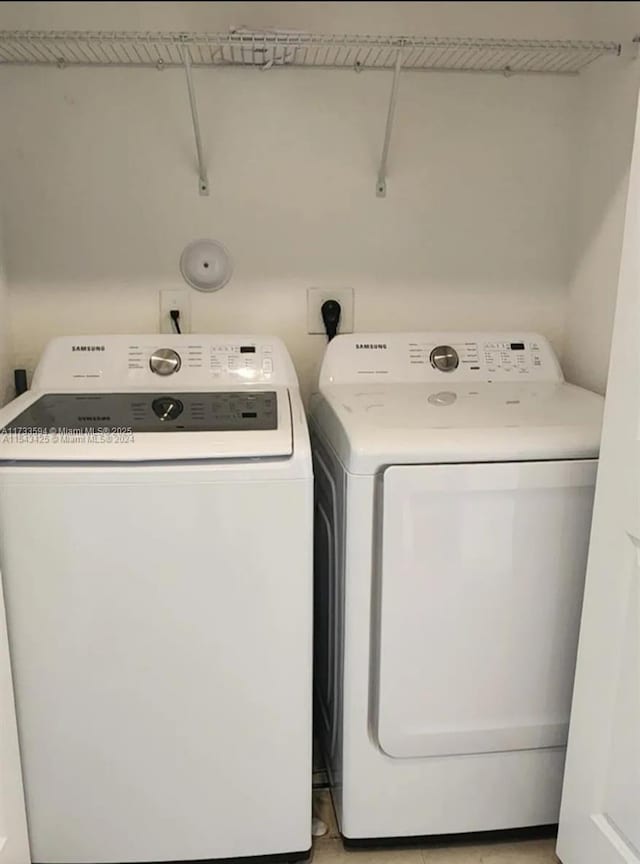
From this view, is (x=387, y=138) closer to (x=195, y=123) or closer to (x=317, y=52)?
(x=317, y=52)

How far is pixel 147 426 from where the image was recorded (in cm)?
148

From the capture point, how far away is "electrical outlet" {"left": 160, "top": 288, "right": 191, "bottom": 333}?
6.50 feet

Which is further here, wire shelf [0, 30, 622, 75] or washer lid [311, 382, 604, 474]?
wire shelf [0, 30, 622, 75]

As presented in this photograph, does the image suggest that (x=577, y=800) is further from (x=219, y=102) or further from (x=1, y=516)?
(x=219, y=102)

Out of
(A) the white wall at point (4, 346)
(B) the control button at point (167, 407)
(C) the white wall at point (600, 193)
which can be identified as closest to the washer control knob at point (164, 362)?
(B) the control button at point (167, 407)

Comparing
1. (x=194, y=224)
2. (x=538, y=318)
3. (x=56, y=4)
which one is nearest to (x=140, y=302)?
(x=194, y=224)

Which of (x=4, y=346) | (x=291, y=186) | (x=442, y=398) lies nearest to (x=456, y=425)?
(x=442, y=398)

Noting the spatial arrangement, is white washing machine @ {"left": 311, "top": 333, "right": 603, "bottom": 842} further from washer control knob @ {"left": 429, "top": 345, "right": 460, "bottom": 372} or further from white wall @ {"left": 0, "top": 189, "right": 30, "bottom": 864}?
white wall @ {"left": 0, "top": 189, "right": 30, "bottom": 864}

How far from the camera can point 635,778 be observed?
1290 millimetres

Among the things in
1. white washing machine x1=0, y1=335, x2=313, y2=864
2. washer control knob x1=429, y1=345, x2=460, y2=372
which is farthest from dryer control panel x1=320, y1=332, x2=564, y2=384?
white washing machine x1=0, y1=335, x2=313, y2=864

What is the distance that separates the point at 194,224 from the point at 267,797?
53.8 inches

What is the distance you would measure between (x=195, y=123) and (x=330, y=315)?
57 centimetres

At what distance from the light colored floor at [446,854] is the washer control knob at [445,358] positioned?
1095 mm

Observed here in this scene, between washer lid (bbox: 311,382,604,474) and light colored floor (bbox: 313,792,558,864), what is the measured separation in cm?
86
